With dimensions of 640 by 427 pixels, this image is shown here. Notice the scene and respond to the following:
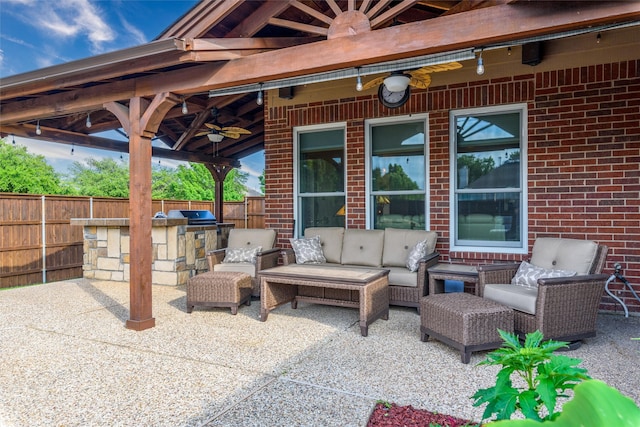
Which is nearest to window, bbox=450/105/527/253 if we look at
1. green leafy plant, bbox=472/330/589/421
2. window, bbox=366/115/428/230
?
window, bbox=366/115/428/230

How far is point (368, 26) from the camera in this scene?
3164 millimetres

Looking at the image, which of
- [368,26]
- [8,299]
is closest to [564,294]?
[368,26]

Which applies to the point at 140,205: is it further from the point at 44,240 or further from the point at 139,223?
the point at 44,240

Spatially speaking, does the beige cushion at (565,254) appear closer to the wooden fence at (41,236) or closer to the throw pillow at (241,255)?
the throw pillow at (241,255)

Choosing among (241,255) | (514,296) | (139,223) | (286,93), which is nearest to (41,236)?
(241,255)

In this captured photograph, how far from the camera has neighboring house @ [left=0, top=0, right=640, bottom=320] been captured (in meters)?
3.18

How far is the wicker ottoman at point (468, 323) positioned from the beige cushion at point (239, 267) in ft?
8.08

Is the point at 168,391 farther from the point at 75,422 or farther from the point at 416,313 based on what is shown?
the point at 416,313

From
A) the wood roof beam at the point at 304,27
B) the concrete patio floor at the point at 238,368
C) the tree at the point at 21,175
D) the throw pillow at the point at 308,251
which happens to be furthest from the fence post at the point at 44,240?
the tree at the point at 21,175

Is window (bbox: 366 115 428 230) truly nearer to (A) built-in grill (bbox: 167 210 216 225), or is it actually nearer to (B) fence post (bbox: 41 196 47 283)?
(A) built-in grill (bbox: 167 210 216 225)

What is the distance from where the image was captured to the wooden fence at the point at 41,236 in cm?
780

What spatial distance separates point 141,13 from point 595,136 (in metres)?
40.6

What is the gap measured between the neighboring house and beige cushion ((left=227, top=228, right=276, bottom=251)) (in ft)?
1.86

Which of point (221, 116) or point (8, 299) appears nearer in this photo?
point (8, 299)
